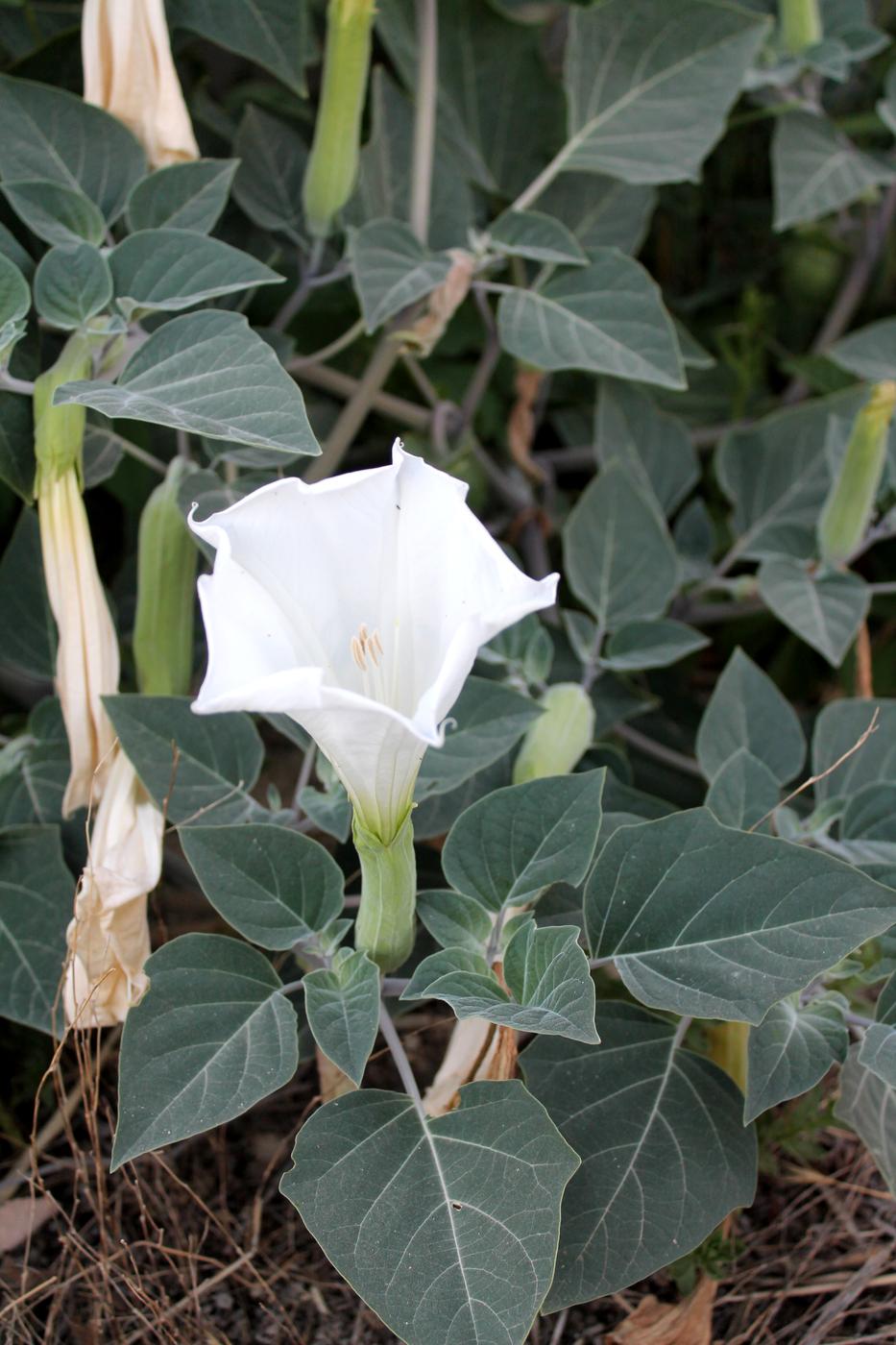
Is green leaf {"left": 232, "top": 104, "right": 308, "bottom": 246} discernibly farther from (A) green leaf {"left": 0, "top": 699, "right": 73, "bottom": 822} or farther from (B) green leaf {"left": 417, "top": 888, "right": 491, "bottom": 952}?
(B) green leaf {"left": 417, "top": 888, "right": 491, "bottom": 952}

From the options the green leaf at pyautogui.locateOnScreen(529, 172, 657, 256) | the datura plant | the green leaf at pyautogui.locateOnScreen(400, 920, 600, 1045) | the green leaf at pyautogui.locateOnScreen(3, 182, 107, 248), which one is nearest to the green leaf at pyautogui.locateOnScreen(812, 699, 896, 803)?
the datura plant

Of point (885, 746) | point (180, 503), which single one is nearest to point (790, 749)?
point (885, 746)

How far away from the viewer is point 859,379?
4.81 feet

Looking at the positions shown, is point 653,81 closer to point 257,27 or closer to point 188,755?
point 257,27

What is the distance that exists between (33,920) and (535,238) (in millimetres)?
713

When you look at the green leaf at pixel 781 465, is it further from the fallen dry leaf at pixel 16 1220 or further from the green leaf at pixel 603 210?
the fallen dry leaf at pixel 16 1220

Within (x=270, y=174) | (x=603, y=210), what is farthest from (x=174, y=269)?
(x=603, y=210)

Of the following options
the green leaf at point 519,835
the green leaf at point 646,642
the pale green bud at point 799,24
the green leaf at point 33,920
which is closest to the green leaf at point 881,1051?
the green leaf at point 519,835

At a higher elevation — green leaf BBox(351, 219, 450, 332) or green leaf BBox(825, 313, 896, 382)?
green leaf BBox(351, 219, 450, 332)

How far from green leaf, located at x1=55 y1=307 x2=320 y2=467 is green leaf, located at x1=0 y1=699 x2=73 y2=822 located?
1.07ft

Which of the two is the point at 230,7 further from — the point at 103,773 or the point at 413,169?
the point at 103,773

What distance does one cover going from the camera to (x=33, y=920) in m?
0.93

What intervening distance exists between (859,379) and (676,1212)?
104 centimetres

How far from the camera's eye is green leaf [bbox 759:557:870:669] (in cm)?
111
